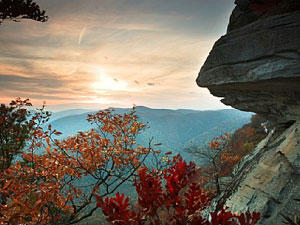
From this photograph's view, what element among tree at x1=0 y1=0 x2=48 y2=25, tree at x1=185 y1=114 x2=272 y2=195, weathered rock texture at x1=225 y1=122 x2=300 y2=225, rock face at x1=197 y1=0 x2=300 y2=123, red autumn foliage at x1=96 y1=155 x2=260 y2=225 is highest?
tree at x1=0 y1=0 x2=48 y2=25

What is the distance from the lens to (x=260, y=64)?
796 centimetres

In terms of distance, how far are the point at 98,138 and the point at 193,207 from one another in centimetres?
809

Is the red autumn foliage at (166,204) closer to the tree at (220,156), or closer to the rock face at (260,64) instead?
the rock face at (260,64)

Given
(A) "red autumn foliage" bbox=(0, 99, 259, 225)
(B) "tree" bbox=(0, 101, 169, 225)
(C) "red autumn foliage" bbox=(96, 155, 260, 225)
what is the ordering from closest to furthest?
(C) "red autumn foliage" bbox=(96, 155, 260, 225)
(A) "red autumn foliage" bbox=(0, 99, 259, 225)
(B) "tree" bbox=(0, 101, 169, 225)

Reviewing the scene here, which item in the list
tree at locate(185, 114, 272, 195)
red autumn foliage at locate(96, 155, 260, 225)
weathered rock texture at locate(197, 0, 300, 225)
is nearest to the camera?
red autumn foliage at locate(96, 155, 260, 225)

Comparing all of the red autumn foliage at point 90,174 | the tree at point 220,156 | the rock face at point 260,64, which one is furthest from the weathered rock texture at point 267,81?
the tree at point 220,156

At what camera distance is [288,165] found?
790cm

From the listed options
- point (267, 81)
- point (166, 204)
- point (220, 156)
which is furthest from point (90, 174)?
point (220, 156)

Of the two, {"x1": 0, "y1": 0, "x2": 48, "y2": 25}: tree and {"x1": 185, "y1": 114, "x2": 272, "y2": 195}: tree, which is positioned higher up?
{"x1": 0, "y1": 0, "x2": 48, "y2": 25}: tree

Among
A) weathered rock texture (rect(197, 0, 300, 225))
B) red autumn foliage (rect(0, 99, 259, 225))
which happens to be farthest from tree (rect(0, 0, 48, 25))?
weathered rock texture (rect(197, 0, 300, 225))

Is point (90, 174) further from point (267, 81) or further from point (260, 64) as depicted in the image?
point (260, 64)

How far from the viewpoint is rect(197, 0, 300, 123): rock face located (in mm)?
7367

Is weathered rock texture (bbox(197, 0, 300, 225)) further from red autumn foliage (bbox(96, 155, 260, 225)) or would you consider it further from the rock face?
red autumn foliage (bbox(96, 155, 260, 225))

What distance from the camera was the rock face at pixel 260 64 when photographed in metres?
7.37
